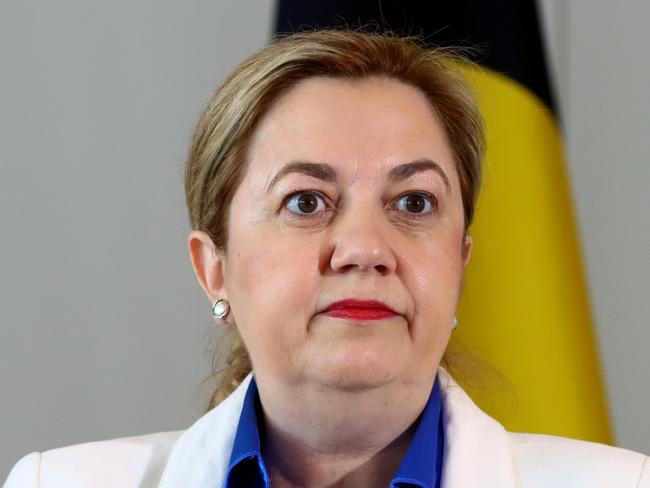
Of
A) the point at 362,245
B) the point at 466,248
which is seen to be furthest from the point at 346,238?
the point at 466,248

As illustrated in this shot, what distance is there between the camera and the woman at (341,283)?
1.16 m

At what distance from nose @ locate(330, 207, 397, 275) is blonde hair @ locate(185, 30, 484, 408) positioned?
175mm

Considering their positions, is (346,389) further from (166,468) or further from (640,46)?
(640,46)

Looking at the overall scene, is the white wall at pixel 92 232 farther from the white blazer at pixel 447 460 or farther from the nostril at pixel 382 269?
the nostril at pixel 382 269

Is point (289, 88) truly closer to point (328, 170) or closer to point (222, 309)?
point (328, 170)

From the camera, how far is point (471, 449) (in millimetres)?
1218

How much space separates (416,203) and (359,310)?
0.16m

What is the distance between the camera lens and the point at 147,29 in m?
2.24

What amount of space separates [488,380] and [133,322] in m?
0.86

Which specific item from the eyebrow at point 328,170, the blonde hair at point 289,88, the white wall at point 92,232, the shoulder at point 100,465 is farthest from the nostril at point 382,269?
the white wall at point 92,232

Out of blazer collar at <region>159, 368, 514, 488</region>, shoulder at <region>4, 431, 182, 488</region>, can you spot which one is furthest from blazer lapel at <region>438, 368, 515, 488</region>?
shoulder at <region>4, 431, 182, 488</region>

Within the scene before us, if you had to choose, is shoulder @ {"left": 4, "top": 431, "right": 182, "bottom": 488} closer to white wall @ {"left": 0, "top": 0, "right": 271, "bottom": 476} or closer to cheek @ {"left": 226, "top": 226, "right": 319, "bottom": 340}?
cheek @ {"left": 226, "top": 226, "right": 319, "bottom": 340}

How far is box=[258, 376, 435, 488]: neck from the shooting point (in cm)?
117

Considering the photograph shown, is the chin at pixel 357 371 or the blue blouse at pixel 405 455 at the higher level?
the chin at pixel 357 371
